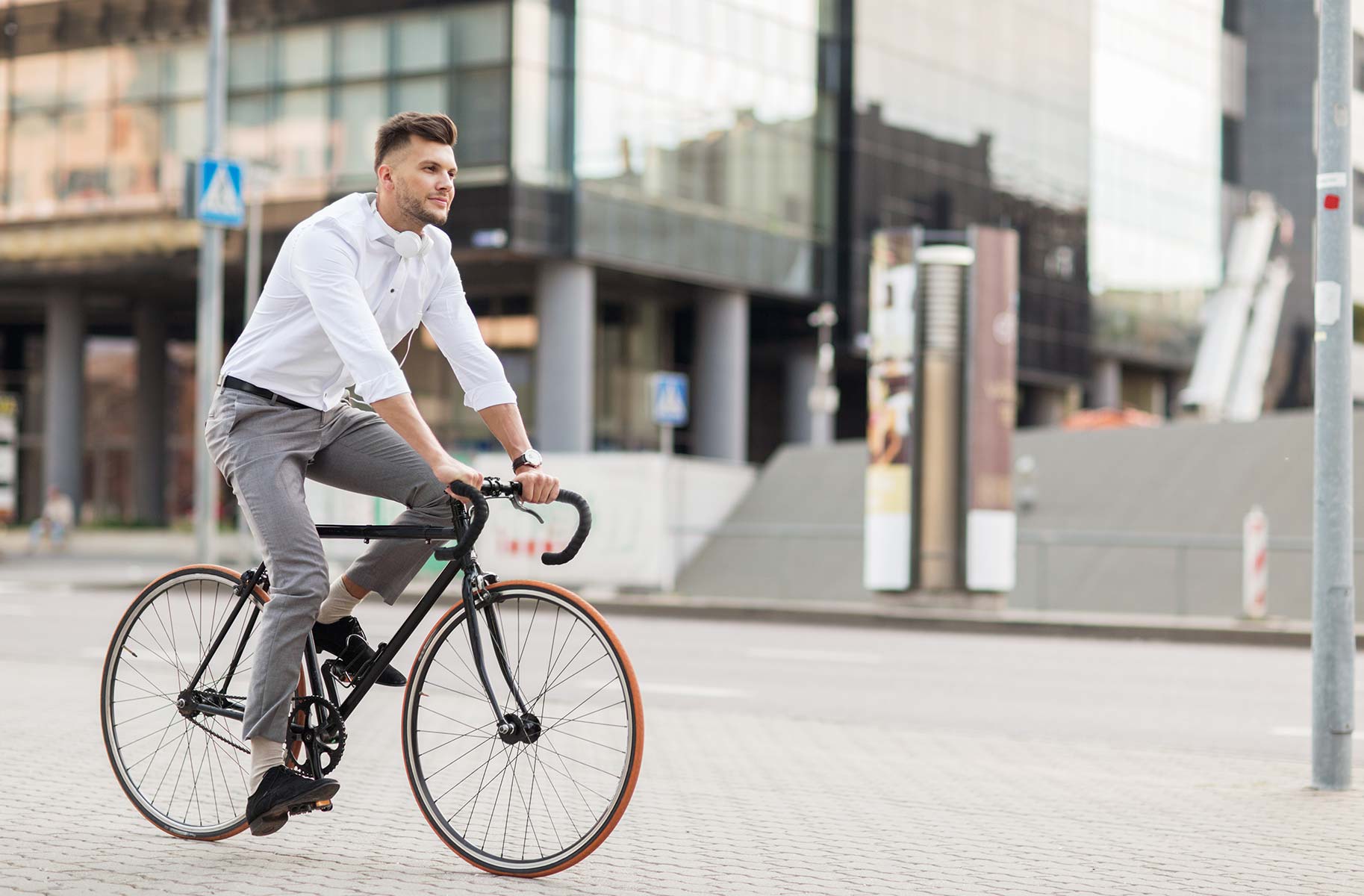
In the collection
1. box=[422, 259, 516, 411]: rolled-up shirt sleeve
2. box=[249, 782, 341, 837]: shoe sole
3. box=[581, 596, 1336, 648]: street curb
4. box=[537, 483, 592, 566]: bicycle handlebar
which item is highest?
box=[422, 259, 516, 411]: rolled-up shirt sleeve

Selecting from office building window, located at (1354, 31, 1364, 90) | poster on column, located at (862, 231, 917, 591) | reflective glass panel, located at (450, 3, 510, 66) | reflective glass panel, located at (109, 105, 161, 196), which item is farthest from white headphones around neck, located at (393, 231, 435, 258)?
office building window, located at (1354, 31, 1364, 90)

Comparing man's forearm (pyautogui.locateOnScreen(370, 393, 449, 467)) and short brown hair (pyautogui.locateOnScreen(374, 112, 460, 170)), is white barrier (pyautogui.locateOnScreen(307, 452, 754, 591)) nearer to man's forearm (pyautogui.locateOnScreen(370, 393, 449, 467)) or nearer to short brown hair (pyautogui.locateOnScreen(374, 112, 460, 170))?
short brown hair (pyautogui.locateOnScreen(374, 112, 460, 170))

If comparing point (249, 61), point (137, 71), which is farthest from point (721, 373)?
point (137, 71)

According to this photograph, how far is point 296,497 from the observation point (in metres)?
4.45

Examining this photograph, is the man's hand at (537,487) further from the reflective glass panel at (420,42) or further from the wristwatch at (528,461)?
the reflective glass panel at (420,42)

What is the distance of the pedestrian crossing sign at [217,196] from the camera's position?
60.8ft

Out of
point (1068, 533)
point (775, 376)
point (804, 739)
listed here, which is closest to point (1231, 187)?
point (775, 376)

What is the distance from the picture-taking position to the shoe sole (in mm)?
4363

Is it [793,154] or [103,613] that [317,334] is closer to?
[103,613]

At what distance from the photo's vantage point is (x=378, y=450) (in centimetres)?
451

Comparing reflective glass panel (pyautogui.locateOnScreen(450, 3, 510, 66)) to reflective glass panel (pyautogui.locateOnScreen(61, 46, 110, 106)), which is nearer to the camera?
reflective glass panel (pyautogui.locateOnScreen(450, 3, 510, 66))

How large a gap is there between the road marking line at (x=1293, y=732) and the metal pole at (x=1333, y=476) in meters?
2.62

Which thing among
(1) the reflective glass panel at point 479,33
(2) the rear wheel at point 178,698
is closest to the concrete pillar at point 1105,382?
(1) the reflective glass panel at point 479,33

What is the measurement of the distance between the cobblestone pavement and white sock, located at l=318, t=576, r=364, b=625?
654 millimetres
